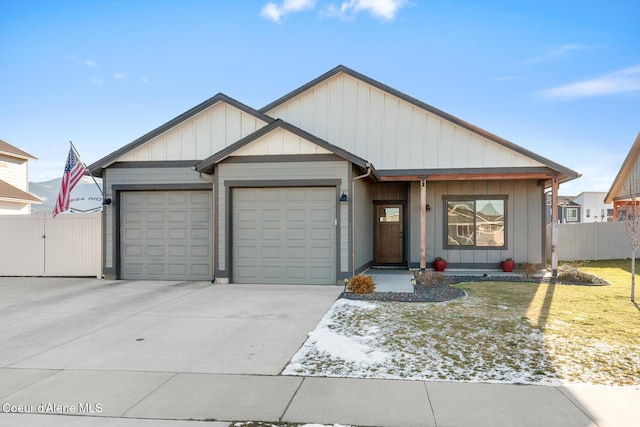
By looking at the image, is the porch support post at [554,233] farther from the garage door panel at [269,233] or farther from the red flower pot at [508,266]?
the garage door panel at [269,233]

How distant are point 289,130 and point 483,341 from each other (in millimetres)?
6989

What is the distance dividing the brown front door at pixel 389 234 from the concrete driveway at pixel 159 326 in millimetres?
5347

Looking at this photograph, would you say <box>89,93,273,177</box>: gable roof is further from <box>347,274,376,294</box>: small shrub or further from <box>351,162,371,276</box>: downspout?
<box>347,274,376,294</box>: small shrub

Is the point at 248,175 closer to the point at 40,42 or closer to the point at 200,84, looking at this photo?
the point at 200,84

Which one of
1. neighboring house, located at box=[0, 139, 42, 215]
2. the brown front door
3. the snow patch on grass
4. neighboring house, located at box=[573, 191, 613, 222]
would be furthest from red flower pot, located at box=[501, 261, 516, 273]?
neighboring house, located at box=[573, 191, 613, 222]

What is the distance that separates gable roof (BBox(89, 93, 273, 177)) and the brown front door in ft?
18.5

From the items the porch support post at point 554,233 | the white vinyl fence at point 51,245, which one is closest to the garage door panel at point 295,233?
the white vinyl fence at point 51,245

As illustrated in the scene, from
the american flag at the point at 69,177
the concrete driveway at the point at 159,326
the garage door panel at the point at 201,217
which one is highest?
the american flag at the point at 69,177

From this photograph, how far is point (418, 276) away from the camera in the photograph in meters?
11.5

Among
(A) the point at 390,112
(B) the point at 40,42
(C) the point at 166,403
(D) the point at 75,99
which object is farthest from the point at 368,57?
(C) the point at 166,403

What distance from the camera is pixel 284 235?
37.0ft

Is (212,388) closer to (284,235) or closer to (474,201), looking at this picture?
(284,235)

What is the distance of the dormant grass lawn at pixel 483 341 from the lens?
15.6 ft

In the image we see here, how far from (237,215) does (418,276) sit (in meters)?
5.01
